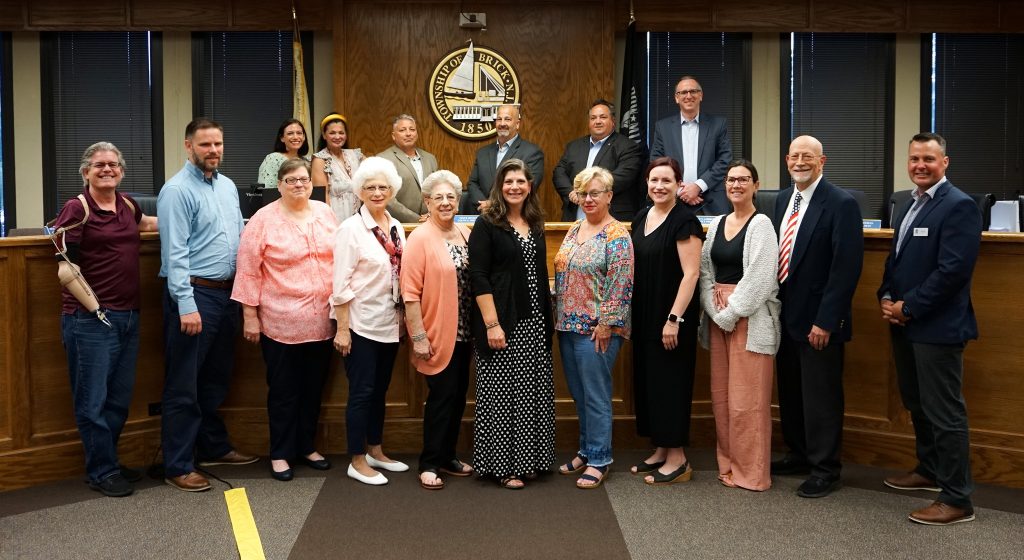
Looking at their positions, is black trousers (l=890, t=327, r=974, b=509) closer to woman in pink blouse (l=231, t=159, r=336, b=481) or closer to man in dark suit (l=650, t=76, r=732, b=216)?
man in dark suit (l=650, t=76, r=732, b=216)

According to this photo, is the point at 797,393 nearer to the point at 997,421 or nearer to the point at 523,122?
the point at 997,421

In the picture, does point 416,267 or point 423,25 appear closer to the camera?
point 416,267

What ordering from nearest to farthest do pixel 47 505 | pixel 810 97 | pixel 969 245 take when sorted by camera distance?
pixel 969 245, pixel 47 505, pixel 810 97

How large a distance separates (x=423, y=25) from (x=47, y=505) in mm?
4658

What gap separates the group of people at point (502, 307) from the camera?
12.0 feet

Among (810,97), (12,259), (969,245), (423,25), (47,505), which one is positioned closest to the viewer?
(969,245)

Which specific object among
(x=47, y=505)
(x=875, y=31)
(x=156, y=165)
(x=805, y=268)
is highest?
(x=875, y=31)

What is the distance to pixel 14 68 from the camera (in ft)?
23.1

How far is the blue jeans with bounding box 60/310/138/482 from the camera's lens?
3635 mm

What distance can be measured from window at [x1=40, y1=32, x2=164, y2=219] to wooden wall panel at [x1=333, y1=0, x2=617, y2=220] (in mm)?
1756

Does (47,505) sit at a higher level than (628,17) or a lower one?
lower

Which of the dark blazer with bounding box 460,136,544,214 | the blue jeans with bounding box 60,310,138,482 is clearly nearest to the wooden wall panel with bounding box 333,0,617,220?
the dark blazer with bounding box 460,136,544,214

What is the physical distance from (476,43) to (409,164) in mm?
1901

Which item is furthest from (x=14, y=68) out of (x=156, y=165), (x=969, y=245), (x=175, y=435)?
(x=969, y=245)
